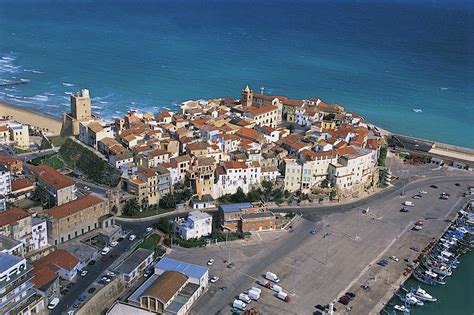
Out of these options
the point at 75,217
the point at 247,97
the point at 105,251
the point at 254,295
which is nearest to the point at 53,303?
the point at 105,251

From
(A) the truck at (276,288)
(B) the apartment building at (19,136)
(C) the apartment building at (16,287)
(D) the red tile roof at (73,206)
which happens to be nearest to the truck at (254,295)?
(A) the truck at (276,288)

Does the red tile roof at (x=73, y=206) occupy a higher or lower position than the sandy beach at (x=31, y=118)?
higher

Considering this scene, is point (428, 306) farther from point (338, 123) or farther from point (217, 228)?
point (338, 123)

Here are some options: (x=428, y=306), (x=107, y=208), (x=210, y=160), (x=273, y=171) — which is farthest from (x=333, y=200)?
(x=107, y=208)

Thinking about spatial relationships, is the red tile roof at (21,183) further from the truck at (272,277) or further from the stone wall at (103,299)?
the truck at (272,277)

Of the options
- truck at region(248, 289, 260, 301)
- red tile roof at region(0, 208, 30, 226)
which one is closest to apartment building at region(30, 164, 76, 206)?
red tile roof at region(0, 208, 30, 226)

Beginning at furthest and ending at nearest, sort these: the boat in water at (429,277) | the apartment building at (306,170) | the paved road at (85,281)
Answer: the apartment building at (306,170)
the boat in water at (429,277)
the paved road at (85,281)

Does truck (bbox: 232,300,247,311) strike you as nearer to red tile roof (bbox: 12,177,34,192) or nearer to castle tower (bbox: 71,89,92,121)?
red tile roof (bbox: 12,177,34,192)

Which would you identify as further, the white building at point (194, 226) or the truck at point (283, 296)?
the white building at point (194, 226)
